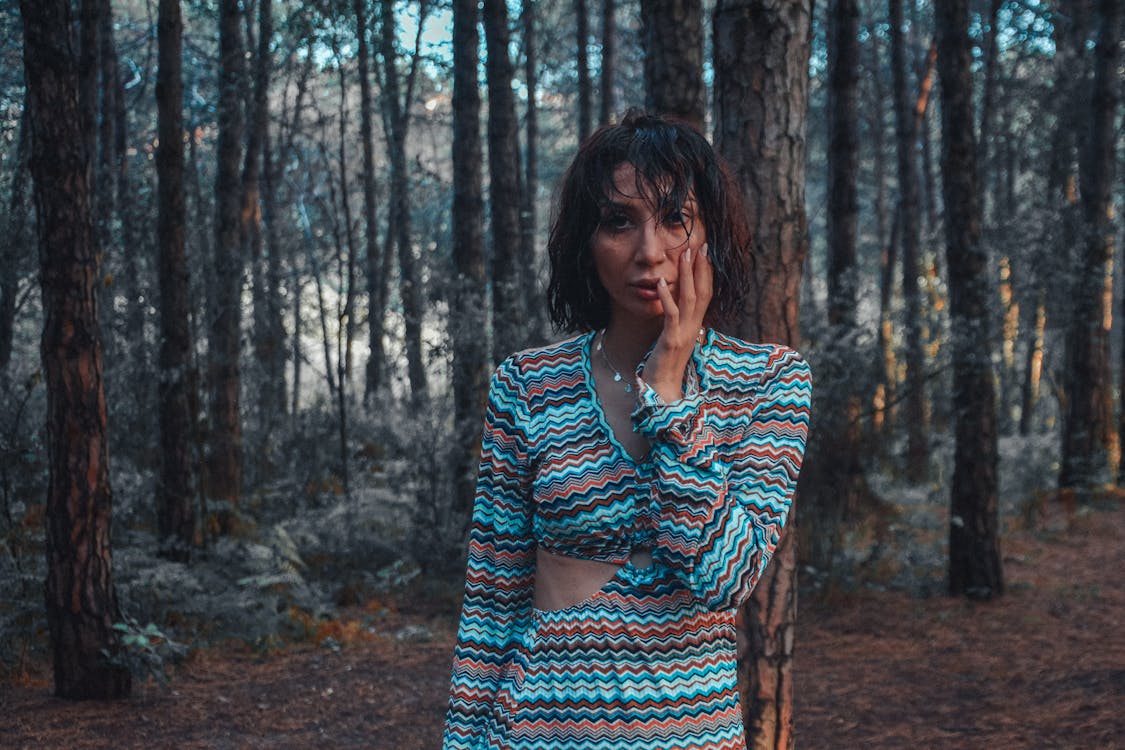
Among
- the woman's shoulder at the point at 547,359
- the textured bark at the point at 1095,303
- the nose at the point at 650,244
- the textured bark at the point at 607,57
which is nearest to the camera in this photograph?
the nose at the point at 650,244

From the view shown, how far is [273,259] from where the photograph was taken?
15953 millimetres

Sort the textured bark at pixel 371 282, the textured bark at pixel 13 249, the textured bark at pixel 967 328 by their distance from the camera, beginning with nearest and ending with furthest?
the textured bark at pixel 967 328
the textured bark at pixel 13 249
the textured bark at pixel 371 282

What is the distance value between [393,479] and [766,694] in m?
7.64

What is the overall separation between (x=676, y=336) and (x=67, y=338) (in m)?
4.55

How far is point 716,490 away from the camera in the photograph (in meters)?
1.77

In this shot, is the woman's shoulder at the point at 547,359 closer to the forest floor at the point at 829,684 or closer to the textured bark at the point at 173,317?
the forest floor at the point at 829,684

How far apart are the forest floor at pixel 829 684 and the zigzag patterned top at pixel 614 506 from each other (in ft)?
13.9

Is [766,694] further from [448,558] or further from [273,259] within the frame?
[273,259]

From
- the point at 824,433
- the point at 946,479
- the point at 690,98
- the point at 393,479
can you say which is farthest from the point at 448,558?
the point at 946,479

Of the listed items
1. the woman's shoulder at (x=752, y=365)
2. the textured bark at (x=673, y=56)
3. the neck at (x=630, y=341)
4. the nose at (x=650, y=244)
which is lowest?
the woman's shoulder at (x=752, y=365)

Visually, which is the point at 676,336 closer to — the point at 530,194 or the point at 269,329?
the point at 269,329

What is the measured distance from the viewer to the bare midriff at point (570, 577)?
74.9 inches

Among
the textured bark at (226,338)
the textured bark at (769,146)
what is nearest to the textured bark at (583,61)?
the textured bark at (226,338)

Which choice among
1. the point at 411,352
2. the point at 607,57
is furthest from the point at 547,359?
the point at 607,57
